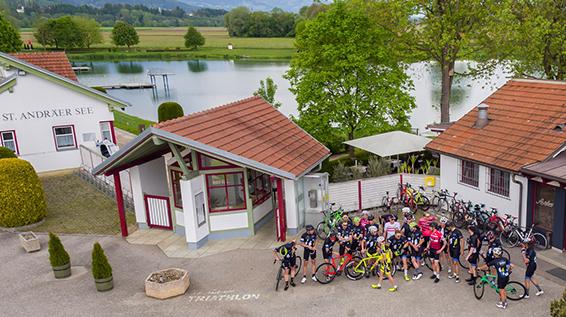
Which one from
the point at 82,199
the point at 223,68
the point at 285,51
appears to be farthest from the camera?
the point at 285,51

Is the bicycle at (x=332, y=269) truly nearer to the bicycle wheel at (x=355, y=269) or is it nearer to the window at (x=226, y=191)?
the bicycle wheel at (x=355, y=269)

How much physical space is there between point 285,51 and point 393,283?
104 meters

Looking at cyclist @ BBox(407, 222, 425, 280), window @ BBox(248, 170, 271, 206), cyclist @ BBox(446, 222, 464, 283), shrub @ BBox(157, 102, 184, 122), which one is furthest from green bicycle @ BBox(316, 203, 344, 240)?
shrub @ BBox(157, 102, 184, 122)

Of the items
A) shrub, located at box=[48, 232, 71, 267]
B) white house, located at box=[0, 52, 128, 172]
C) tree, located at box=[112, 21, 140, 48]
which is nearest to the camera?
shrub, located at box=[48, 232, 71, 267]

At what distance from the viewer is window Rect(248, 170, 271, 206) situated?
1666 cm

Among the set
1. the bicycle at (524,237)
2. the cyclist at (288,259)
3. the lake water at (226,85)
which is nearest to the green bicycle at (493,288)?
the bicycle at (524,237)

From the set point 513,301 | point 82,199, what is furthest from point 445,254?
point 82,199

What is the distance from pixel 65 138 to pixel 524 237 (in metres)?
22.3

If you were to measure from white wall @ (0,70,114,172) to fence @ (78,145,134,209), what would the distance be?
4.36ft

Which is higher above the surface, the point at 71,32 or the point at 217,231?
the point at 71,32

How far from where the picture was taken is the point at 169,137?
46.3 ft

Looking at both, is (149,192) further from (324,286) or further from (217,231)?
(324,286)

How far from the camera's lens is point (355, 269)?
13.0m

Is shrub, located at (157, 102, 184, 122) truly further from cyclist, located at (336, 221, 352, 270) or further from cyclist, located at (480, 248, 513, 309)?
cyclist, located at (480, 248, 513, 309)
